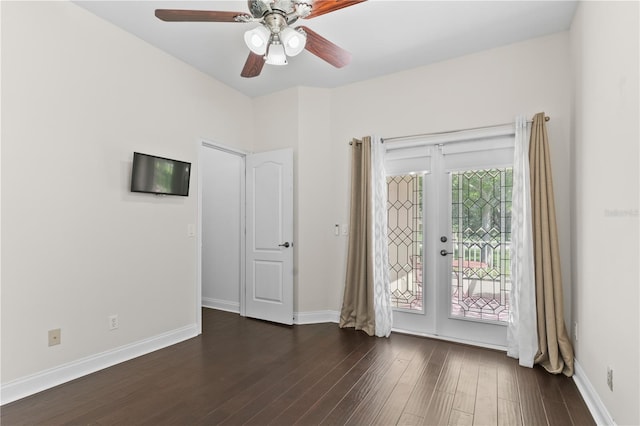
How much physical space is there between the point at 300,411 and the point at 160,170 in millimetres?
2411

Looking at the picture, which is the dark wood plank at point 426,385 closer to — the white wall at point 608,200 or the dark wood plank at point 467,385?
the dark wood plank at point 467,385

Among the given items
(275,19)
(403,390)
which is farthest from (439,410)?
(275,19)

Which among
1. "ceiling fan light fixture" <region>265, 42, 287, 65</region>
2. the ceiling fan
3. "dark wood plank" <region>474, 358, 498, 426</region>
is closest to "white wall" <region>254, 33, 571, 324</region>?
"dark wood plank" <region>474, 358, 498, 426</region>

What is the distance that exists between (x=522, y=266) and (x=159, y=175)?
3389 mm

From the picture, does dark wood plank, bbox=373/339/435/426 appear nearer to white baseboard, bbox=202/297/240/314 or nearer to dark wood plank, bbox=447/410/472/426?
dark wood plank, bbox=447/410/472/426

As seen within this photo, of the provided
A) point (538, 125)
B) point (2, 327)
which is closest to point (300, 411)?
point (2, 327)

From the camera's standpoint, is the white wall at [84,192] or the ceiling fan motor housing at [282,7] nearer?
the ceiling fan motor housing at [282,7]

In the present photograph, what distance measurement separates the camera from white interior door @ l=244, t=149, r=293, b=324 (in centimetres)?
417

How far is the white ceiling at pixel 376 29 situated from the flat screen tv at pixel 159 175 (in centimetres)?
111

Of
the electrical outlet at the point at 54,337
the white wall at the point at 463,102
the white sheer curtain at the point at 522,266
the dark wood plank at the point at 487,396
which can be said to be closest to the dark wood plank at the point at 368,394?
→ the dark wood plank at the point at 487,396

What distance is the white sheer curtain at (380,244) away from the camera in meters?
3.67

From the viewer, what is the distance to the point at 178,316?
3.52 m

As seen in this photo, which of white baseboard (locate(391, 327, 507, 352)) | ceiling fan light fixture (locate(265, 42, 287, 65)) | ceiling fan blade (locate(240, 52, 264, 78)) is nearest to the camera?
A: ceiling fan light fixture (locate(265, 42, 287, 65))

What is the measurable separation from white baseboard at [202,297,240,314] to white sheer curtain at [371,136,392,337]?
203 centimetres
